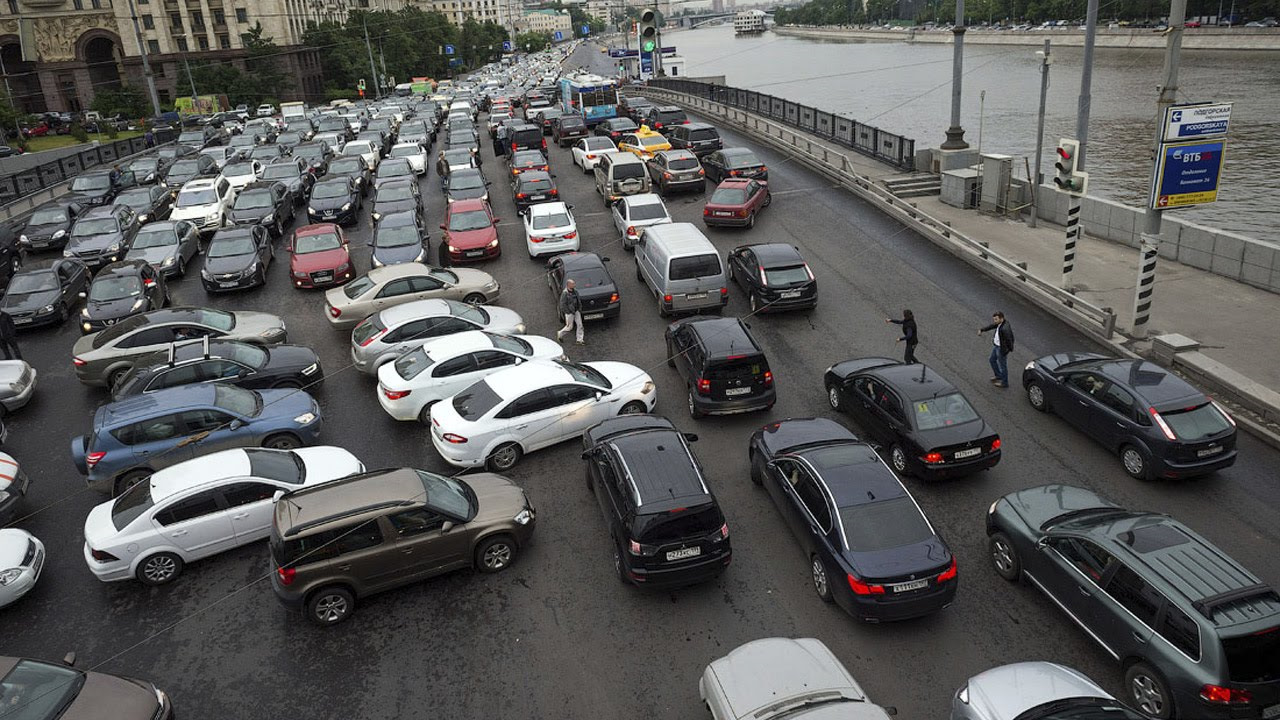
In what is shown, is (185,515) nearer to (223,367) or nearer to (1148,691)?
(223,367)

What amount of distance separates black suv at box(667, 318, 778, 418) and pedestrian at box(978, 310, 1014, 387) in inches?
157

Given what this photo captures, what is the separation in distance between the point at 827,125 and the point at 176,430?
3028 cm

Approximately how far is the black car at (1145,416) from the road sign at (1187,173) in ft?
14.1

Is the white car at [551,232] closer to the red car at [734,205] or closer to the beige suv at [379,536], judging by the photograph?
the red car at [734,205]

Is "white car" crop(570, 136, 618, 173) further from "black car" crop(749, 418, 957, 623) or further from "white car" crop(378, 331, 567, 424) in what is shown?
"black car" crop(749, 418, 957, 623)

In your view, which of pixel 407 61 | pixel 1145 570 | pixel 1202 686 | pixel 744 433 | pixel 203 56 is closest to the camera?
pixel 1202 686

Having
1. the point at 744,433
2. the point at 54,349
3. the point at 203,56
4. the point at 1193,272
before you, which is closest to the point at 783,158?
the point at 1193,272

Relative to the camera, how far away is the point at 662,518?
9.55 metres

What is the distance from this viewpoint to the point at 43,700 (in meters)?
7.53

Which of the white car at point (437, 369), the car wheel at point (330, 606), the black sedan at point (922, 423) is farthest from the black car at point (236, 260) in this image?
the black sedan at point (922, 423)

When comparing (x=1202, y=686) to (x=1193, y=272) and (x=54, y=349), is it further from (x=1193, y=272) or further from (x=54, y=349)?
(x=54, y=349)

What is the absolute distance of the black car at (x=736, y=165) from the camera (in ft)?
92.4

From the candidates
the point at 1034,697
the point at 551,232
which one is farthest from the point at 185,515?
the point at 551,232

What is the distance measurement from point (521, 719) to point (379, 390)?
7611 millimetres
